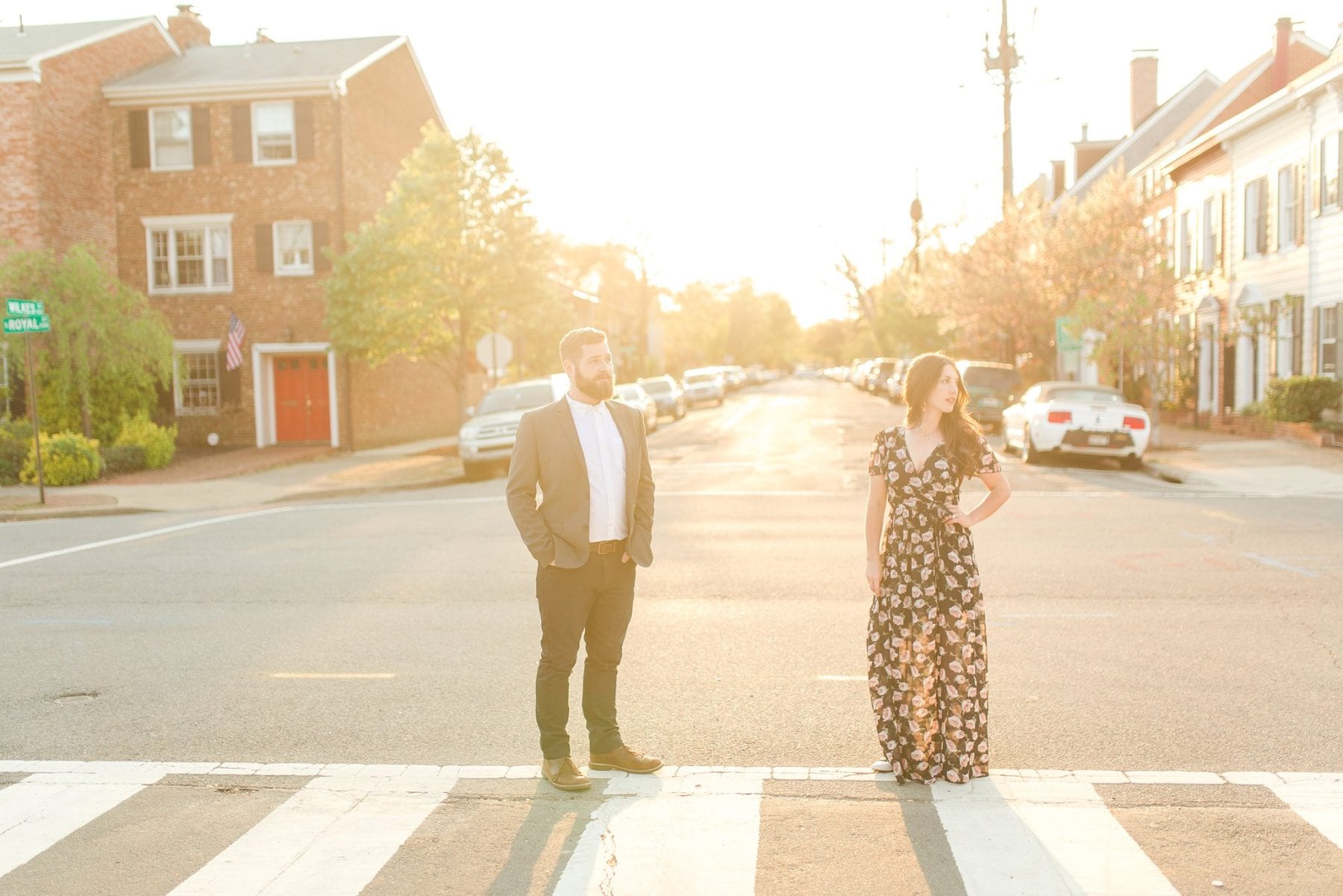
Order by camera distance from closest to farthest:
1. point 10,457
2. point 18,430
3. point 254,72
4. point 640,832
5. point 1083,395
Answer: point 640,832 < point 1083,395 < point 10,457 < point 18,430 < point 254,72

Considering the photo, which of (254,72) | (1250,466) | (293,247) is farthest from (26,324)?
(1250,466)

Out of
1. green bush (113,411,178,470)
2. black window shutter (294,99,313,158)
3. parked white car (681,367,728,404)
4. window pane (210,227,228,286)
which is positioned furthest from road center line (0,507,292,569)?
parked white car (681,367,728,404)

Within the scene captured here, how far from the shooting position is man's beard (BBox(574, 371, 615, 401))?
5.49 m

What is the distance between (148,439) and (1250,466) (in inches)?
803

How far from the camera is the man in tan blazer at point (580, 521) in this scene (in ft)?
18.0

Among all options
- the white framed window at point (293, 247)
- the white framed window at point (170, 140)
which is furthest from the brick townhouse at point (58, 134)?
the white framed window at point (293, 247)

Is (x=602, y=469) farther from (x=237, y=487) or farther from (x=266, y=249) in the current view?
(x=266, y=249)

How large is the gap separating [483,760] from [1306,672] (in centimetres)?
463

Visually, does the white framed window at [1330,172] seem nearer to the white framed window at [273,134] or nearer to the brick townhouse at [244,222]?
the brick townhouse at [244,222]

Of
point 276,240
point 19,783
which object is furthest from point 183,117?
point 19,783

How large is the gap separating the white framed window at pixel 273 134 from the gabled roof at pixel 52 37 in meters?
→ 4.23

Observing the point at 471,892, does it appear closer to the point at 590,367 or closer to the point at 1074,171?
the point at 590,367

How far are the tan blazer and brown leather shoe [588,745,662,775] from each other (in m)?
0.83

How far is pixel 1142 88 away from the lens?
167ft
